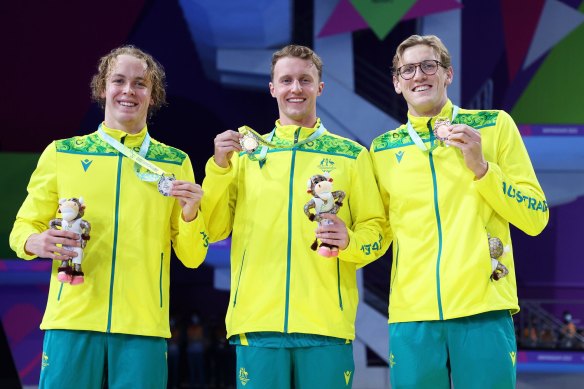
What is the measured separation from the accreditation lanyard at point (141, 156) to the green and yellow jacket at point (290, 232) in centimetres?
22

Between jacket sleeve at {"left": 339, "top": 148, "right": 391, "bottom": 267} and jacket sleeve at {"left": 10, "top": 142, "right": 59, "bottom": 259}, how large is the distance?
126cm

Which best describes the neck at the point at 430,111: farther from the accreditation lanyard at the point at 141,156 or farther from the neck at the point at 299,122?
the accreditation lanyard at the point at 141,156

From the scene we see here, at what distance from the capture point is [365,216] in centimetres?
316

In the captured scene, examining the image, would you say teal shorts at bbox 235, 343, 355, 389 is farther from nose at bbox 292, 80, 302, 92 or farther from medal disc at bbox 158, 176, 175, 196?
nose at bbox 292, 80, 302, 92

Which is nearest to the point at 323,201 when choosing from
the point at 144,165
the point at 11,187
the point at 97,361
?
the point at 144,165

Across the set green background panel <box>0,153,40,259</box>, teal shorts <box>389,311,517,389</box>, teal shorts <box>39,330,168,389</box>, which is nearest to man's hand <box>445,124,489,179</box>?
teal shorts <box>389,311,517,389</box>

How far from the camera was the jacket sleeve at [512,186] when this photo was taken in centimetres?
286

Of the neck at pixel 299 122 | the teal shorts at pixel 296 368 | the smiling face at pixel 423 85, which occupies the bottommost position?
the teal shorts at pixel 296 368

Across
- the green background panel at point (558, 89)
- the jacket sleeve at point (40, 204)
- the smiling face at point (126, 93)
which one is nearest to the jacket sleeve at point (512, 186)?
the smiling face at point (126, 93)

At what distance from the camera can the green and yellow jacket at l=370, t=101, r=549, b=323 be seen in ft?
9.41

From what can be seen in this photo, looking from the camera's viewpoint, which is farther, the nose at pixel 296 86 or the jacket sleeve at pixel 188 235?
the nose at pixel 296 86

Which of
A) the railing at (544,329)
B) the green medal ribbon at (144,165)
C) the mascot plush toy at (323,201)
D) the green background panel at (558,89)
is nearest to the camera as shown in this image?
the mascot plush toy at (323,201)

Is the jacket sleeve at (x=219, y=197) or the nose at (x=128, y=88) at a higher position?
A: the nose at (x=128, y=88)

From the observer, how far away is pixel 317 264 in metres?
3.08
